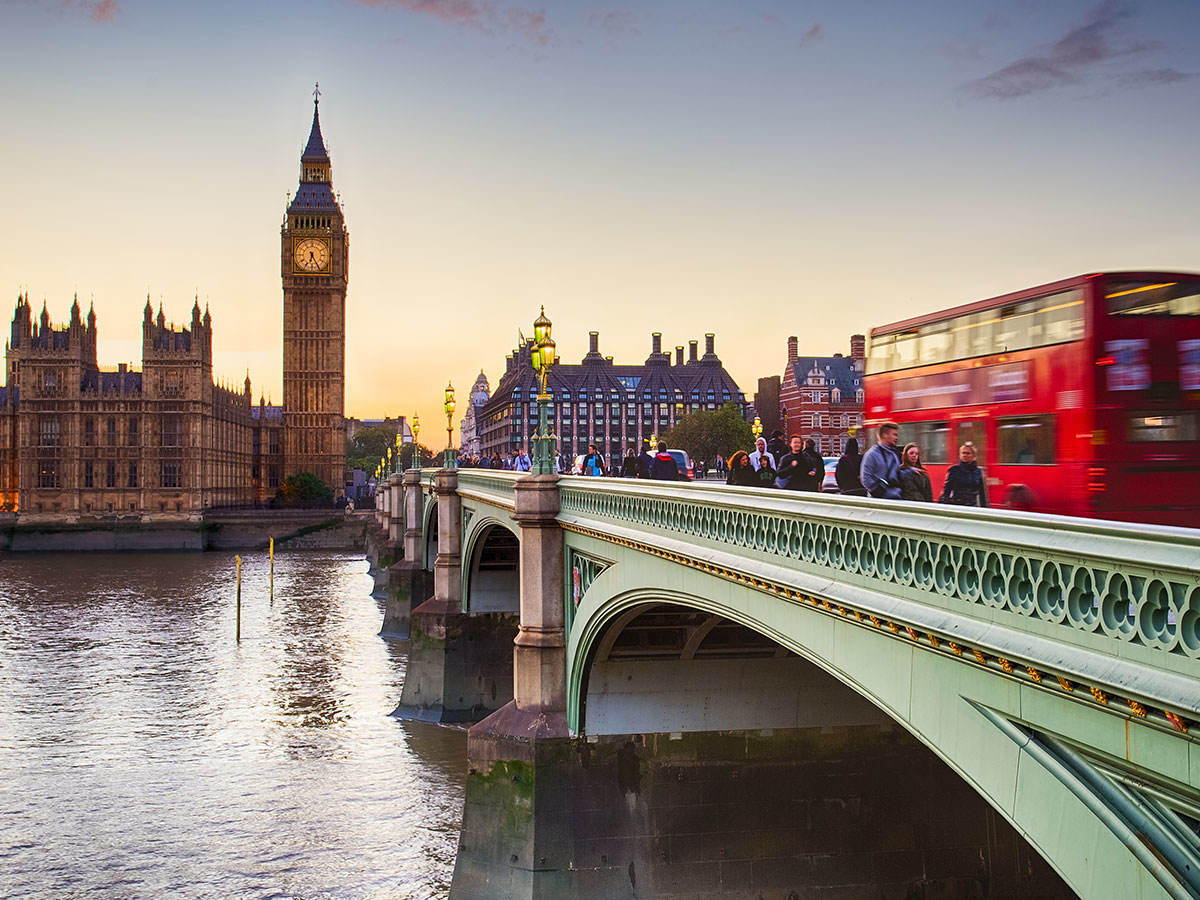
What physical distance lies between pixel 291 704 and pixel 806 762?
73.3 feet

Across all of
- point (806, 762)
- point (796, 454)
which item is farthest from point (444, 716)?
point (796, 454)

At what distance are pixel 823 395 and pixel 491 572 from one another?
57609 mm

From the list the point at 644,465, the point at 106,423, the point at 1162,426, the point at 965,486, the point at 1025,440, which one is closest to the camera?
the point at 965,486

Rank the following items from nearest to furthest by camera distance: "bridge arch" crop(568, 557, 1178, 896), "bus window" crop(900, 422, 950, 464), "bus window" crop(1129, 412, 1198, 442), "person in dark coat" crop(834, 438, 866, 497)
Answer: "bridge arch" crop(568, 557, 1178, 896)
"bus window" crop(1129, 412, 1198, 442)
"person in dark coat" crop(834, 438, 866, 497)
"bus window" crop(900, 422, 950, 464)

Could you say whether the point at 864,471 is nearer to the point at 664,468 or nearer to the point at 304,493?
the point at 664,468

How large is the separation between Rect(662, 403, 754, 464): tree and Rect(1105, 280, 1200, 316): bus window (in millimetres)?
84652

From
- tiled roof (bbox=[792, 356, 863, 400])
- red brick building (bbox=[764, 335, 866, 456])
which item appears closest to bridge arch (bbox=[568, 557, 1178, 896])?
red brick building (bbox=[764, 335, 866, 456])

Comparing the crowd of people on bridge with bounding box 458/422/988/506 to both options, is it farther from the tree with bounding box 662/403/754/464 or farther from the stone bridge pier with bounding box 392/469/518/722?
the tree with bounding box 662/403/754/464

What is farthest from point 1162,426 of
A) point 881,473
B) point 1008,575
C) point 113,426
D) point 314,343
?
point 314,343

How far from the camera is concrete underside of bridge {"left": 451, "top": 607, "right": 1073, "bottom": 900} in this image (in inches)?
602

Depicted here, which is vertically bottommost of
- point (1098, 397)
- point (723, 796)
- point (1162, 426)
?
point (723, 796)

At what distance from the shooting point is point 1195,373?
1237 cm

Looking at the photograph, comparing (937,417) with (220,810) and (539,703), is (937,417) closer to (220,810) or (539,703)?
(539,703)

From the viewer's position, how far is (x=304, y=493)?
13338 centimetres
